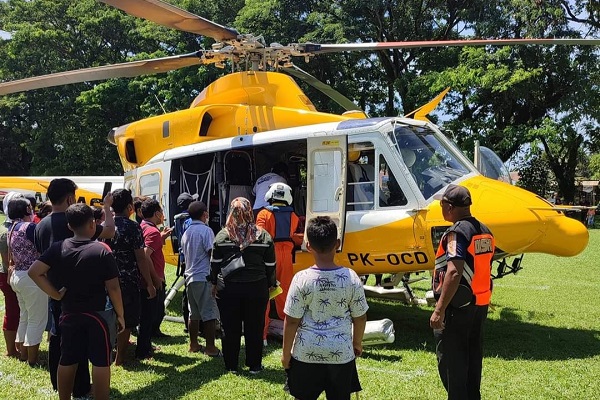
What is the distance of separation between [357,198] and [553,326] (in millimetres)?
3297

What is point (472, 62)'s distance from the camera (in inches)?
891

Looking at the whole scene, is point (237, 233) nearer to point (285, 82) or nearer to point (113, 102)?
point (285, 82)

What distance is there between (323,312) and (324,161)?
11.6 feet

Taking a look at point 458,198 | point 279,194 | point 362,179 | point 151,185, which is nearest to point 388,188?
point 362,179

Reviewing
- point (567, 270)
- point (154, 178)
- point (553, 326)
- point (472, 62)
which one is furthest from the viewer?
point (472, 62)

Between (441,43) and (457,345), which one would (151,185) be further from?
(457,345)

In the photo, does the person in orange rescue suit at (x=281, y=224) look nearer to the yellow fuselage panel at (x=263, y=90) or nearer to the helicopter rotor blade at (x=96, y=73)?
the yellow fuselage panel at (x=263, y=90)

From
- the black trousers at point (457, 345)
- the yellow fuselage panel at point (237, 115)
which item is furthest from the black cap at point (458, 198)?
the yellow fuselage panel at point (237, 115)

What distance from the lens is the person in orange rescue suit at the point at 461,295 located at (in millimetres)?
3566

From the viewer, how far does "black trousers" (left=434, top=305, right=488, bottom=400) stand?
361cm

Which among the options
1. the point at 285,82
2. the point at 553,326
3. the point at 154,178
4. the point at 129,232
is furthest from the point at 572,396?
the point at 154,178

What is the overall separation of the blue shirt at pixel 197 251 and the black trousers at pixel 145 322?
437 mm

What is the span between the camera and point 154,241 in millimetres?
5500

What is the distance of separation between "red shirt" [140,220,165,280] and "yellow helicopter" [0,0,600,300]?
5.73 feet
